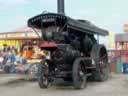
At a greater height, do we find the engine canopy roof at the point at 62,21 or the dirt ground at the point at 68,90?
the engine canopy roof at the point at 62,21

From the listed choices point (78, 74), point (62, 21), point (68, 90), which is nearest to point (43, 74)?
point (68, 90)

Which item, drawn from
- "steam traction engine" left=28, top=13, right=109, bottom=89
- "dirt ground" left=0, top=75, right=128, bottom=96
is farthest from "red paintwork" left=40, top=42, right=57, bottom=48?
"dirt ground" left=0, top=75, right=128, bottom=96

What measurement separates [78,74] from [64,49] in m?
1.07

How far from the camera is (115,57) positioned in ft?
78.1

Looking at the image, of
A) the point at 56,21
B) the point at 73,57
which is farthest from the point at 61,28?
the point at 73,57

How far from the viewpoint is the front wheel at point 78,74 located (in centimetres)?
1419

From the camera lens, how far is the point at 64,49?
568 inches

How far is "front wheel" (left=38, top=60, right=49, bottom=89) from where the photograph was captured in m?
14.9

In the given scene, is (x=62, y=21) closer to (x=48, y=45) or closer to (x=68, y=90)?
(x=48, y=45)

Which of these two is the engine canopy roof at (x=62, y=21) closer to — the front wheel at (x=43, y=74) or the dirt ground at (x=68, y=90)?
the front wheel at (x=43, y=74)

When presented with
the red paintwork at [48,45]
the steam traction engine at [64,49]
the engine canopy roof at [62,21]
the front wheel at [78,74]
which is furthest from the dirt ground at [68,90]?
the engine canopy roof at [62,21]

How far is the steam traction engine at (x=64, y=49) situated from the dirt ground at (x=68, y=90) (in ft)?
1.32

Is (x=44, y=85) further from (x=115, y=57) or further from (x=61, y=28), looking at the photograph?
(x=115, y=57)

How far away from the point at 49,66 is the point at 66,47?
1.32 m
